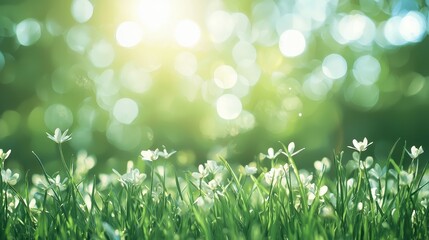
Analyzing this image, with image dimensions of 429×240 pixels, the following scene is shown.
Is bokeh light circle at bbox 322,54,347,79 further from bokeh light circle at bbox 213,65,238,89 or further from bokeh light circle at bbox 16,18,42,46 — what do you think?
bokeh light circle at bbox 16,18,42,46

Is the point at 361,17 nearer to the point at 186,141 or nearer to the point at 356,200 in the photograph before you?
the point at 186,141

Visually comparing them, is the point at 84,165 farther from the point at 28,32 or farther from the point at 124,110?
the point at 124,110

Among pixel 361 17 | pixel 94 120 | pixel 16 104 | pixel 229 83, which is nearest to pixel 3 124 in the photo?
pixel 16 104

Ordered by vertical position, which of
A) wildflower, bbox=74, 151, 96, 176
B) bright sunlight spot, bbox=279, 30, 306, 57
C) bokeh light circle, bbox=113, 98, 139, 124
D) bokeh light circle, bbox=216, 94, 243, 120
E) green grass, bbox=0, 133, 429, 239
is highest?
green grass, bbox=0, 133, 429, 239

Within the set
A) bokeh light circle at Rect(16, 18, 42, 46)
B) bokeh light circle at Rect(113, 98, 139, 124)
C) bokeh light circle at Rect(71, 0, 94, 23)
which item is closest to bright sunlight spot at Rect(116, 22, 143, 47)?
bokeh light circle at Rect(71, 0, 94, 23)

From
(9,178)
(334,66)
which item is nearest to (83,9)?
(334,66)
